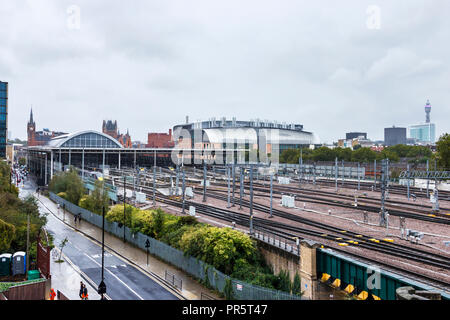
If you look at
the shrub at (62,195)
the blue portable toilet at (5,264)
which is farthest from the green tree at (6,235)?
the shrub at (62,195)

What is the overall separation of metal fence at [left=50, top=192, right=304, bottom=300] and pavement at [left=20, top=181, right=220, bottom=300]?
50 cm

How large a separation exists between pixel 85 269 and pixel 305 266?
16.9 meters

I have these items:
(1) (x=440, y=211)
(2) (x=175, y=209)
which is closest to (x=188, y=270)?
(2) (x=175, y=209)

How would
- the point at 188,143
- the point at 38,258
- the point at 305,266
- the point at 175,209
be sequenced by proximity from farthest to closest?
the point at 188,143, the point at 175,209, the point at 38,258, the point at 305,266

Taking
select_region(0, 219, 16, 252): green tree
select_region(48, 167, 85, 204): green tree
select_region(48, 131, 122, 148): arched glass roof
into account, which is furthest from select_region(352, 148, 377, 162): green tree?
select_region(0, 219, 16, 252): green tree

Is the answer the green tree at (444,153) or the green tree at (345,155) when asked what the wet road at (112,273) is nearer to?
the green tree at (444,153)

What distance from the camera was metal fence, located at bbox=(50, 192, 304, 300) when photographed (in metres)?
20.1

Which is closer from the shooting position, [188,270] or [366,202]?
[188,270]

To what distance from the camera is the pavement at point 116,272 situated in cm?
2341

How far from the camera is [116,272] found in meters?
27.5

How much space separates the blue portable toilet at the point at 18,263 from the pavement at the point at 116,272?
7.46 ft
